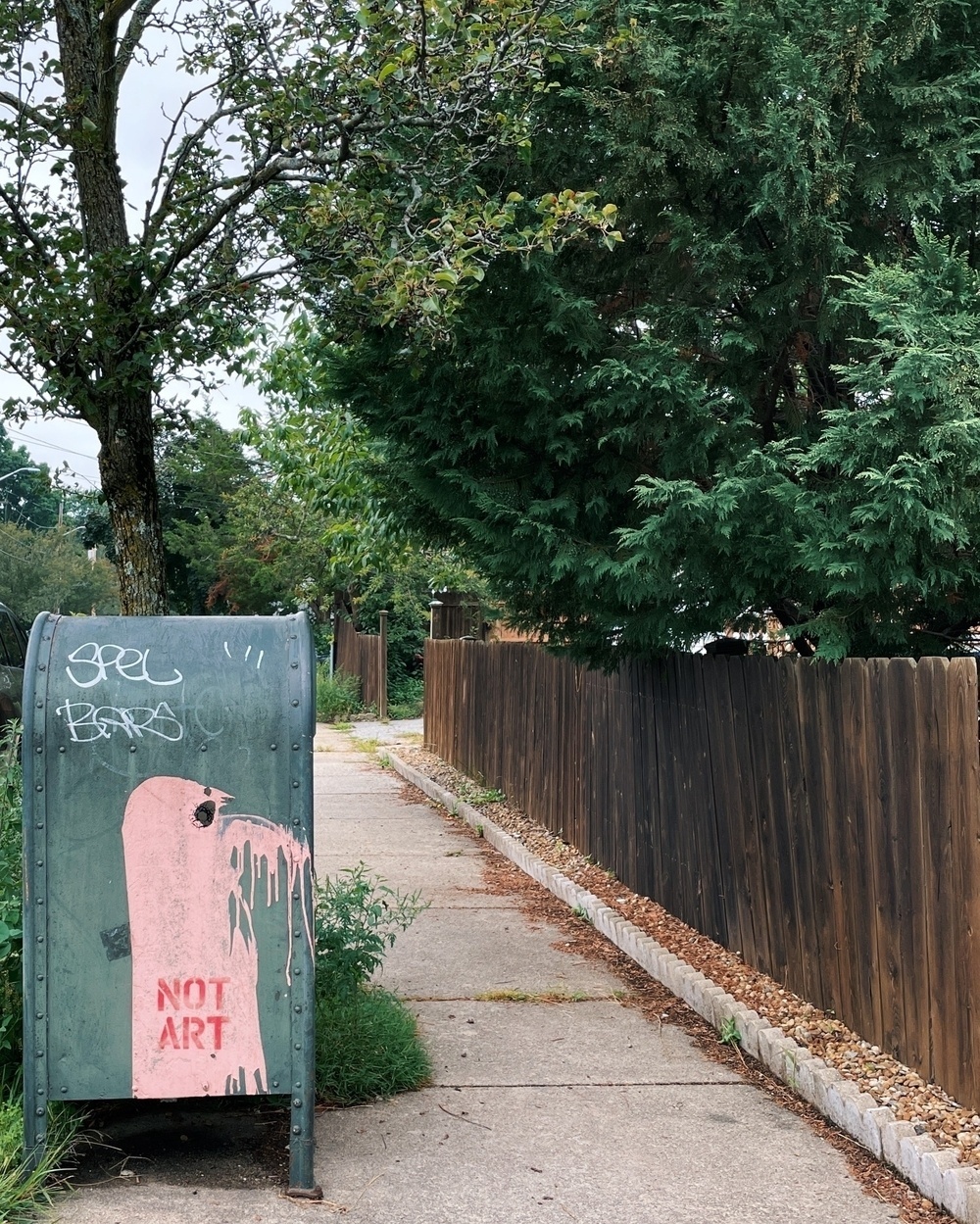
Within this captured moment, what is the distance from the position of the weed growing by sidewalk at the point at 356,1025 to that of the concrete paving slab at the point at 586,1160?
13cm

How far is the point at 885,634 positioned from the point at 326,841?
21.7 feet

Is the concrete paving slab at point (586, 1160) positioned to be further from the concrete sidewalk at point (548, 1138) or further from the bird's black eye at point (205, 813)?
the bird's black eye at point (205, 813)

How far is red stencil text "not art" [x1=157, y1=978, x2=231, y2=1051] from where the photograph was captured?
4.04 m

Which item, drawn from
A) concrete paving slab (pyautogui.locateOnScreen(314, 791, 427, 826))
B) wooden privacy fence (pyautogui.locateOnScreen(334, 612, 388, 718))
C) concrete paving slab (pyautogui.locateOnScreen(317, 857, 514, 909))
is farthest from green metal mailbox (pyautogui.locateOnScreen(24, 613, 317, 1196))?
wooden privacy fence (pyautogui.locateOnScreen(334, 612, 388, 718))

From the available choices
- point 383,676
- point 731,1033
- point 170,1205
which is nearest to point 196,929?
point 170,1205

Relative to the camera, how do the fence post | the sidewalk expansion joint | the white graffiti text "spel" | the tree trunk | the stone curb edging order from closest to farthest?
the stone curb edging < the white graffiti text "spel" < the sidewalk expansion joint < the tree trunk < the fence post

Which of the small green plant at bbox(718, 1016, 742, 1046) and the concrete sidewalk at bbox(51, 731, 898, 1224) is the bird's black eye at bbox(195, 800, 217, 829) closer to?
the concrete sidewalk at bbox(51, 731, 898, 1224)

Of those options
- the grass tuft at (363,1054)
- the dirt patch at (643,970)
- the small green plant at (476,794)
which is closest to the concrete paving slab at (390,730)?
the small green plant at (476,794)

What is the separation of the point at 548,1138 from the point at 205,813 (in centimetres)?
177

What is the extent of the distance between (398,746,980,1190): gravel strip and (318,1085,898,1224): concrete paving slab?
0.31 m

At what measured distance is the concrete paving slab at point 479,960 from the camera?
668 centimetres

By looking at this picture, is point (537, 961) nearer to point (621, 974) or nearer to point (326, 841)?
point (621, 974)

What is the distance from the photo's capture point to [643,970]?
7.02m

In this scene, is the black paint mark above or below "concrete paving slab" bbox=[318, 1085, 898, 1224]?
above
